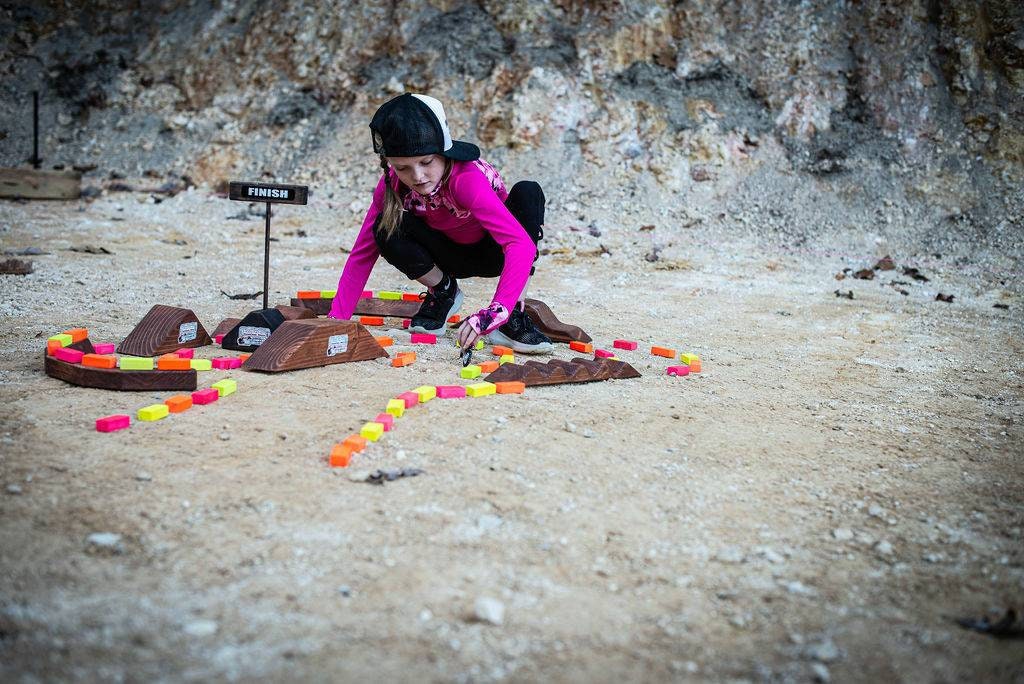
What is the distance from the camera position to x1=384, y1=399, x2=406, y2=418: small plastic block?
11.5ft

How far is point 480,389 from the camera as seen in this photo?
3889mm

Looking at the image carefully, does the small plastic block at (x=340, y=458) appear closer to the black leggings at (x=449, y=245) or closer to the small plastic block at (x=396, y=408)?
the small plastic block at (x=396, y=408)

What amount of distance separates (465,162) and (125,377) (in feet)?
6.79

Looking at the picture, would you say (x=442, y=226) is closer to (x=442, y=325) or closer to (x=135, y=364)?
(x=442, y=325)

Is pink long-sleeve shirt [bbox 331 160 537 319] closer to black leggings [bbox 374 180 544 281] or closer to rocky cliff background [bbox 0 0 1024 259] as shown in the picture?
black leggings [bbox 374 180 544 281]

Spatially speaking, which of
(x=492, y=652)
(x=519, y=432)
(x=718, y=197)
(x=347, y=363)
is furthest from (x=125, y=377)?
(x=718, y=197)

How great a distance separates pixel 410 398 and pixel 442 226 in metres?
1.62

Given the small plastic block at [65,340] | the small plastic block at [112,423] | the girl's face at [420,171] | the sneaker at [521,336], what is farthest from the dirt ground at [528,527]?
the girl's face at [420,171]

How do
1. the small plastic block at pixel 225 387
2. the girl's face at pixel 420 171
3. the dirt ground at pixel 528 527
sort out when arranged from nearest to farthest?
the dirt ground at pixel 528 527
the small plastic block at pixel 225 387
the girl's face at pixel 420 171

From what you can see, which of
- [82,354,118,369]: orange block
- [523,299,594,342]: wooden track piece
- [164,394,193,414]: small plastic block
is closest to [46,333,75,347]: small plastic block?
[82,354,118,369]: orange block

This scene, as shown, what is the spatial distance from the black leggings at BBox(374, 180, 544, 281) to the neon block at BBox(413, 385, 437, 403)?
134 cm

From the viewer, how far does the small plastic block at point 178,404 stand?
3.45 meters

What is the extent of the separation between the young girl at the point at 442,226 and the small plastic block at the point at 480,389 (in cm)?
30

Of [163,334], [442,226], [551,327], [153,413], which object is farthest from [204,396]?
[551,327]
